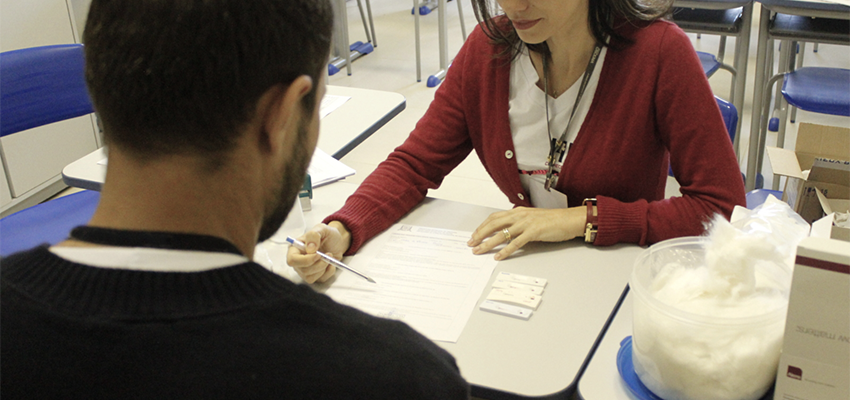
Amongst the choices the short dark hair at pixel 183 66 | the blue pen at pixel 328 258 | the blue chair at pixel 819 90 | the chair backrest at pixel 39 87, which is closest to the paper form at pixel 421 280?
the blue pen at pixel 328 258

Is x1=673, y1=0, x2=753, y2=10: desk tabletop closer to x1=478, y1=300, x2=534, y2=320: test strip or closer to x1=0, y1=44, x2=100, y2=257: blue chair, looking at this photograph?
x1=478, y1=300, x2=534, y2=320: test strip

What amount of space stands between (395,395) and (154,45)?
0.32 meters

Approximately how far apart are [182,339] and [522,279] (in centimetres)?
72

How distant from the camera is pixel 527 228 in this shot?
118 centimetres

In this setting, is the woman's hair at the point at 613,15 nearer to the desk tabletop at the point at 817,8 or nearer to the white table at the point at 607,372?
the white table at the point at 607,372

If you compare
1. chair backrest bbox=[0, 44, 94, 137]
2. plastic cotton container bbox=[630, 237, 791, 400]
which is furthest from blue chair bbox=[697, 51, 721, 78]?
chair backrest bbox=[0, 44, 94, 137]

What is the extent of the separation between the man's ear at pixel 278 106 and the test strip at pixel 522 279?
0.62 meters

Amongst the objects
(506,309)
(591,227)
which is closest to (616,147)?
(591,227)

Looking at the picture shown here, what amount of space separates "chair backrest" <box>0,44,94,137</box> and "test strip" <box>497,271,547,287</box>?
1317mm

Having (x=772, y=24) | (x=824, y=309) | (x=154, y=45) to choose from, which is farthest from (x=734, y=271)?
(x=772, y=24)

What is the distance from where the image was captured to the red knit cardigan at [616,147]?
1.19m

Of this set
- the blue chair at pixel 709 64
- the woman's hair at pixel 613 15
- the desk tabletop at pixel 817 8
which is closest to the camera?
the woman's hair at pixel 613 15

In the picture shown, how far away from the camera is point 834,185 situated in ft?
3.94

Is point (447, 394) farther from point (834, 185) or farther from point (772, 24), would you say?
point (772, 24)
